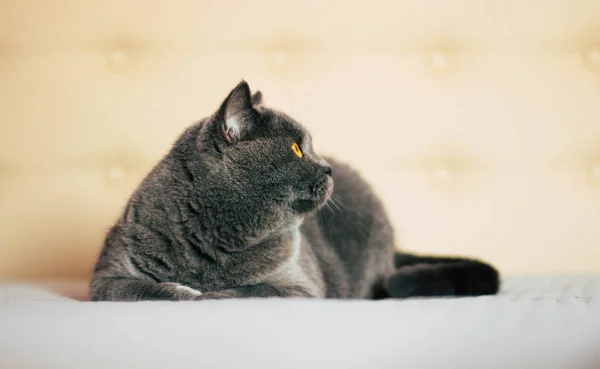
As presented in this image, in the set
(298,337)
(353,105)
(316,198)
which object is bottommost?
(298,337)

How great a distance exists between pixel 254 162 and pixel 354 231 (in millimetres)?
508

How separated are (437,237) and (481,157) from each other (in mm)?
257

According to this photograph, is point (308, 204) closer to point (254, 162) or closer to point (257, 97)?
point (254, 162)

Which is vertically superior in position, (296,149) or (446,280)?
(296,149)

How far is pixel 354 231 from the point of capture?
1555 mm

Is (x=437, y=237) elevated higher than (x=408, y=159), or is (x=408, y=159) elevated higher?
(x=408, y=159)

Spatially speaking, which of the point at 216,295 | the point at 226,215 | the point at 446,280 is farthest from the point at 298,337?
the point at 446,280

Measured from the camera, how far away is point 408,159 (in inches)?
68.9

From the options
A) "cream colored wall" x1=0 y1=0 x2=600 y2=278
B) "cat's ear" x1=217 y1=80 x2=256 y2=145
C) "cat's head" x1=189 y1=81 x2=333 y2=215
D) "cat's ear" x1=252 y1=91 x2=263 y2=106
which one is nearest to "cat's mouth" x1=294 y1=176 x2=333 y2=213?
"cat's head" x1=189 y1=81 x2=333 y2=215

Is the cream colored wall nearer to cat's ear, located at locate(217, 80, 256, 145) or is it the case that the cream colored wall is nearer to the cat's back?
the cat's back

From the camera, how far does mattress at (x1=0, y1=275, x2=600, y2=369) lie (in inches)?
28.6

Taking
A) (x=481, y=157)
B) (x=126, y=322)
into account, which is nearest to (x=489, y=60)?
(x=481, y=157)

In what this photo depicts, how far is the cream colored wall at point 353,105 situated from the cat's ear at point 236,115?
62 cm

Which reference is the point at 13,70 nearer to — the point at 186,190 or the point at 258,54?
the point at 258,54
